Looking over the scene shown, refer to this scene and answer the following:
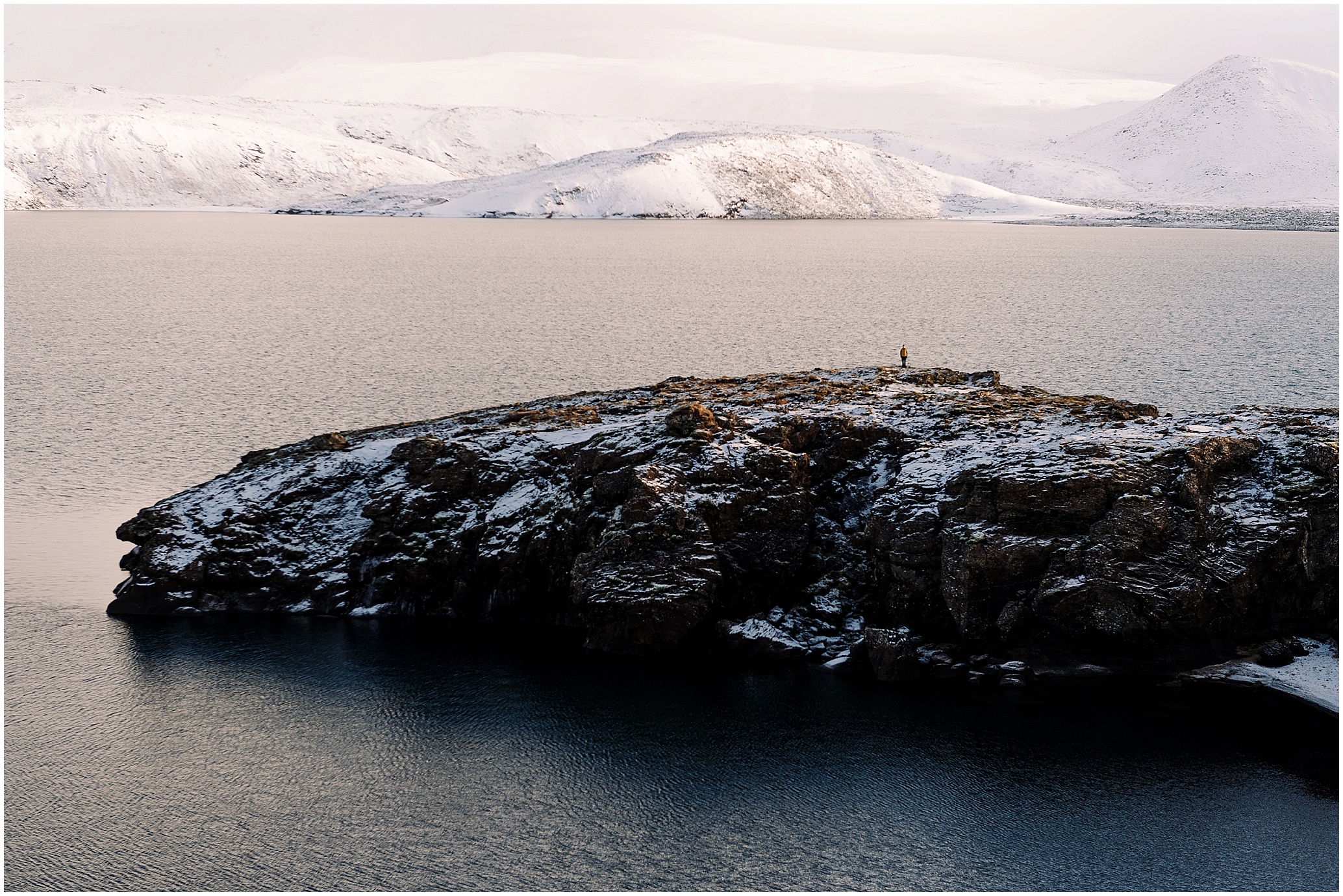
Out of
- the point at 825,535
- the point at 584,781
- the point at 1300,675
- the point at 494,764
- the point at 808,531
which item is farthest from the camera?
the point at 825,535

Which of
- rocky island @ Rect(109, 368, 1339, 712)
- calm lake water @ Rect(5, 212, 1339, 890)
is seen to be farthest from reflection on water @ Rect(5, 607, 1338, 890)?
rocky island @ Rect(109, 368, 1339, 712)

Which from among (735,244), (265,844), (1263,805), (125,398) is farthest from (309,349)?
(735,244)

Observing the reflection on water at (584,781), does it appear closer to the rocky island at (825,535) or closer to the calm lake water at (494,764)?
the calm lake water at (494,764)

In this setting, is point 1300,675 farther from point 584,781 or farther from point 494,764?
point 494,764

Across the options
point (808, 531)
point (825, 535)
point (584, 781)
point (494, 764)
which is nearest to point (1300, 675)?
point (825, 535)

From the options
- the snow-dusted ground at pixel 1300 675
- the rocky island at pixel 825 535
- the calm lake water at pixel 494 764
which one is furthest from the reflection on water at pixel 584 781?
the snow-dusted ground at pixel 1300 675

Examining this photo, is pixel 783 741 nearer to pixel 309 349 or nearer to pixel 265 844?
pixel 265 844

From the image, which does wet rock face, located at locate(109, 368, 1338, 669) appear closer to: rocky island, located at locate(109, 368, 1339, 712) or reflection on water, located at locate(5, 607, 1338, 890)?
rocky island, located at locate(109, 368, 1339, 712)
